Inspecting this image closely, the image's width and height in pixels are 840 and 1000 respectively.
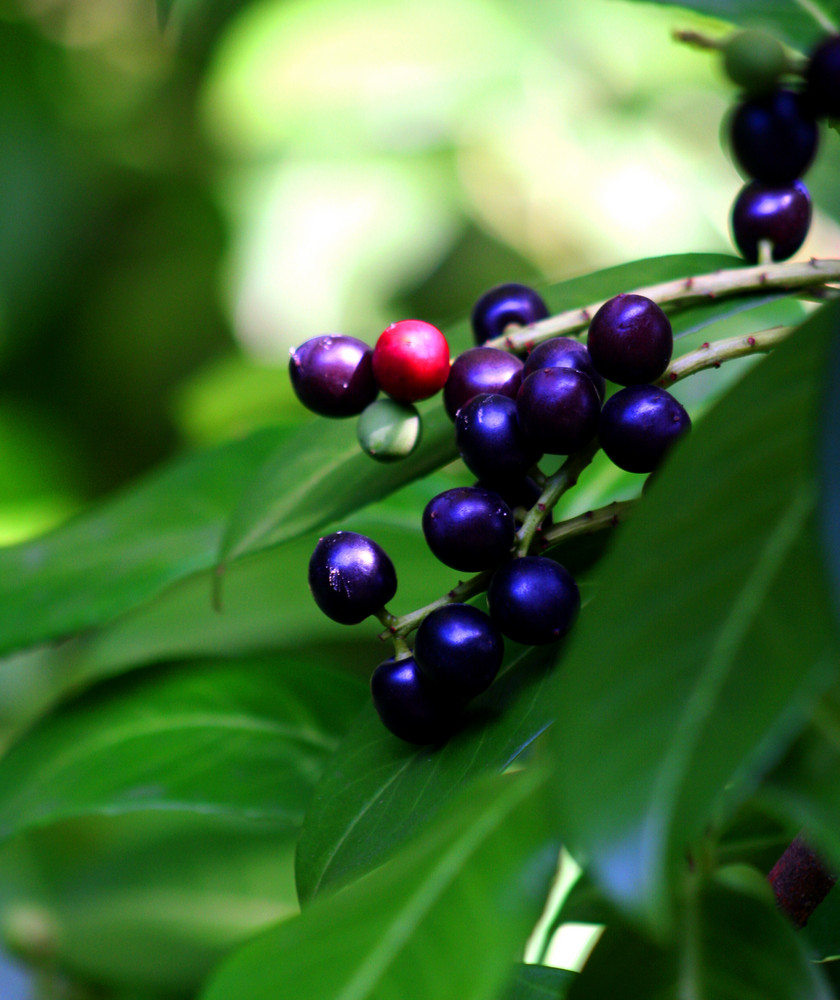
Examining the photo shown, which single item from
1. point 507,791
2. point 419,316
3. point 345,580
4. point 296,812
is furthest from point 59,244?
point 507,791

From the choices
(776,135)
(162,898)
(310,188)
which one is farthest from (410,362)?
(310,188)

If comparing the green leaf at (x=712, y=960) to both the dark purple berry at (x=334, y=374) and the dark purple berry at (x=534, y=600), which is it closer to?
the dark purple berry at (x=534, y=600)

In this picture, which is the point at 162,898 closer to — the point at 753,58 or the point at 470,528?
the point at 470,528

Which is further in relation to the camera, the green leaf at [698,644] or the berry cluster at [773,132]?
the berry cluster at [773,132]

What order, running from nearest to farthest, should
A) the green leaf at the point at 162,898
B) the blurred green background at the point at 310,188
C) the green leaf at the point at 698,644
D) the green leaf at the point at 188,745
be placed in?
the green leaf at the point at 698,644, the green leaf at the point at 188,745, the green leaf at the point at 162,898, the blurred green background at the point at 310,188

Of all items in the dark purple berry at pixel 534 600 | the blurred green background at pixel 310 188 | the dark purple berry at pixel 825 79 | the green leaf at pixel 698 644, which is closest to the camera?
the green leaf at pixel 698 644

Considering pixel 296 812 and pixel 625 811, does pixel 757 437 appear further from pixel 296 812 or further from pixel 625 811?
pixel 296 812

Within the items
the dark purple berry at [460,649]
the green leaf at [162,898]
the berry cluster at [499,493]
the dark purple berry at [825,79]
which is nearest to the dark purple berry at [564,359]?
the berry cluster at [499,493]
